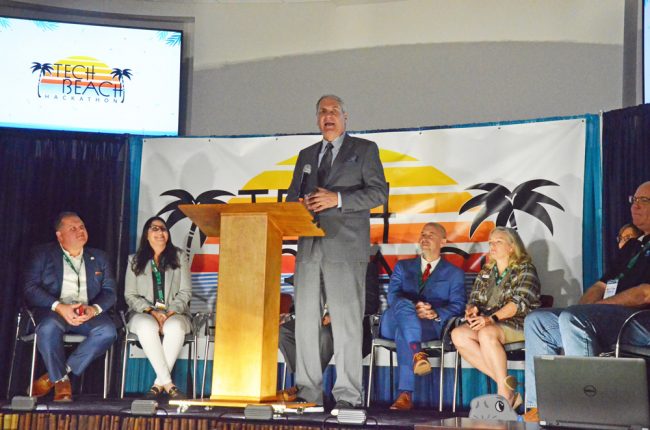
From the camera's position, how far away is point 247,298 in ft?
12.7

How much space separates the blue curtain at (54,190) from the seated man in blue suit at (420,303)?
7.52 feet

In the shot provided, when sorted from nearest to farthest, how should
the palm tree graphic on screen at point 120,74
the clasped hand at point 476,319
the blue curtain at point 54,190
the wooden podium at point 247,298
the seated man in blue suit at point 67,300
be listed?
the wooden podium at point 247,298 → the clasped hand at point 476,319 → the seated man in blue suit at point 67,300 → the blue curtain at point 54,190 → the palm tree graphic on screen at point 120,74

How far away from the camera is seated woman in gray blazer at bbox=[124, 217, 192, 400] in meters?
5.51

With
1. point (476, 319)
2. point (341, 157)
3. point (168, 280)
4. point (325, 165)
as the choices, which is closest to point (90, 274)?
point (168, 280)

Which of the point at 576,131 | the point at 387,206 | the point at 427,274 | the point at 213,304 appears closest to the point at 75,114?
the point at 213,304

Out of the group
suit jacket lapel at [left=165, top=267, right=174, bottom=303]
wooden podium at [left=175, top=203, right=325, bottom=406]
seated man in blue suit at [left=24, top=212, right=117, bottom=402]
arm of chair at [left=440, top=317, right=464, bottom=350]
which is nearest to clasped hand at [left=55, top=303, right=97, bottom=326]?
seated man in blue suit at [left=24, top=212, right=117, bottom=402]

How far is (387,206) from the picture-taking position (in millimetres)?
6086

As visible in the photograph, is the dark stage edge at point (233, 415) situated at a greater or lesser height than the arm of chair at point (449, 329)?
lesser

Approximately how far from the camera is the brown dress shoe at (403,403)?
495cm

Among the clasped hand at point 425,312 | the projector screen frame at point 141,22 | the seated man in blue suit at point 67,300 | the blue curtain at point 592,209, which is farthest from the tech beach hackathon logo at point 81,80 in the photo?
the blue curtain at point 592,209

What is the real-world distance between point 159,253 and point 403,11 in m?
2.71

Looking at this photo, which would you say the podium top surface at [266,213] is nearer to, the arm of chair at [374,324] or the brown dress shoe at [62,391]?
the arm of chair at [374,324]

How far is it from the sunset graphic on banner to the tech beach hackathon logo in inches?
81.0

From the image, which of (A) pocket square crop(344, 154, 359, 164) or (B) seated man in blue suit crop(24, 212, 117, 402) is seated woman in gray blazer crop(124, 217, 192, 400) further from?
(A) pocket square crop(344, 154, 359, 164)
